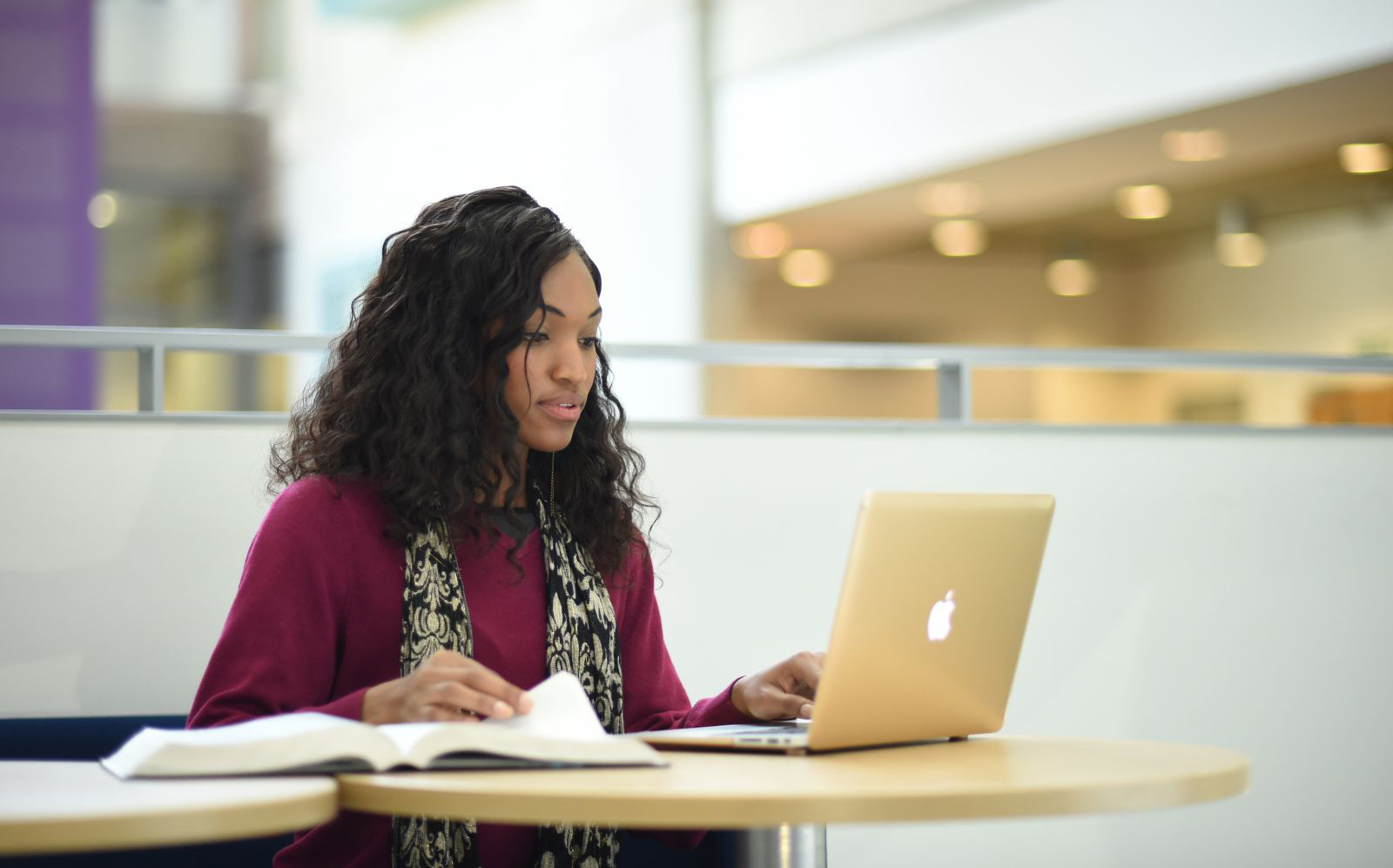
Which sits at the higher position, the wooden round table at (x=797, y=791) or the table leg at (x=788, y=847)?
the wooden round table at (x=797, y=791)

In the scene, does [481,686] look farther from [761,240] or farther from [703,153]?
[761,240]

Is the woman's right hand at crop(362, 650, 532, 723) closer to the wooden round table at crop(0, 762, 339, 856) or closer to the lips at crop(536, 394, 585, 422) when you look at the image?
the wooden round table at crop(0, 762, 339, 856)

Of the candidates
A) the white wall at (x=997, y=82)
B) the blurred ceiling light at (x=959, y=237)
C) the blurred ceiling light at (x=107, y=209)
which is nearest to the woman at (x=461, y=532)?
the white wall at (x=997, y=82)

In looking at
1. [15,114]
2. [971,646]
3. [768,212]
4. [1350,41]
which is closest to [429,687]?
[971,646]

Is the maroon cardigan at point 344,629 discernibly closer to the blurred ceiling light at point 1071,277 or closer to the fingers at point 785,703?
the fingers at point 785,703

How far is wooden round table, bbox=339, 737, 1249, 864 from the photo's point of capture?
40.9 inches

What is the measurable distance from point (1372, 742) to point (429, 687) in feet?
6.94

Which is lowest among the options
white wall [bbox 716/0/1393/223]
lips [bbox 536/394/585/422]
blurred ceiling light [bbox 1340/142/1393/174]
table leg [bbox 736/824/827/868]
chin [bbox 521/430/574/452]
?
table leg [bbox 736/824/827/868]

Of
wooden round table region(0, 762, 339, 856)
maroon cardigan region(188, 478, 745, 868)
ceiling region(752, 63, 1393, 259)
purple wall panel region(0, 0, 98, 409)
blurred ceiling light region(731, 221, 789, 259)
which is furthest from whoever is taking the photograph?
blurred ceiling light region(731, 221, 789, 259)

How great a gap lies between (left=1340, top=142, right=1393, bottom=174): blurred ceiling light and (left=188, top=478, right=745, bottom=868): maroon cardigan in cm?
710

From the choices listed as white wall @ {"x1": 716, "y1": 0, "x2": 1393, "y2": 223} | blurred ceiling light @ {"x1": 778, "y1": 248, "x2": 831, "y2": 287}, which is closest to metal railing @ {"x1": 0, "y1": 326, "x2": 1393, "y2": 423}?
white wall @ {"x1": 716, "y1": 0, "x2": 1393, "y2": 223}

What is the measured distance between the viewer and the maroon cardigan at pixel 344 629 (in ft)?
4.81

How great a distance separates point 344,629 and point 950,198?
7.91 metres

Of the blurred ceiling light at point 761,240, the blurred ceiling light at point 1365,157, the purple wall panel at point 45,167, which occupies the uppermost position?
the blurred ceiling light at point 1365,157
